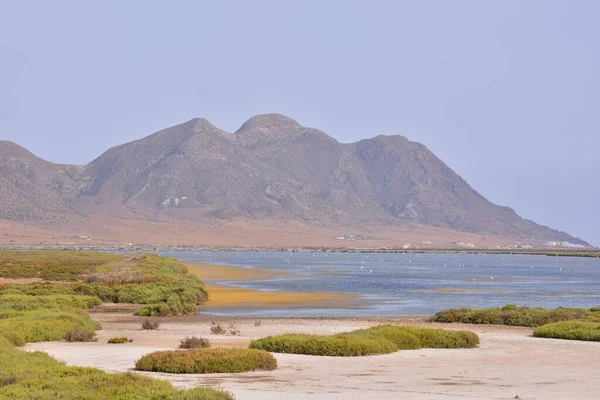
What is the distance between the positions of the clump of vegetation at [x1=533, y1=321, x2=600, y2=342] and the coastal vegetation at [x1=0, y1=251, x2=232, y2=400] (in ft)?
47.0

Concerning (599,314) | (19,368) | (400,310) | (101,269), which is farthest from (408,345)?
(101,269)

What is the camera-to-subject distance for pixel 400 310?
141 feet

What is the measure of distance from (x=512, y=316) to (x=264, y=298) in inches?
771

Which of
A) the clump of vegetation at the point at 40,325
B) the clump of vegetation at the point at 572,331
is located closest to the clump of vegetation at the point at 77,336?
the clump of vegetation at the point at 40,325

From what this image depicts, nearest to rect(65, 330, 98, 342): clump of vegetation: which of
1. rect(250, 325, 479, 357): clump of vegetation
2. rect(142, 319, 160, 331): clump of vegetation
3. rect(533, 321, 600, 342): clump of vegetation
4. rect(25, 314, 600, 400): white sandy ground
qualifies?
rect(25, 314, 600, 400): white sandy ground

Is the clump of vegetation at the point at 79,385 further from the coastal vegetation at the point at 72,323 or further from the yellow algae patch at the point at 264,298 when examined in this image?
the yellow algae patch at the point at 264,298

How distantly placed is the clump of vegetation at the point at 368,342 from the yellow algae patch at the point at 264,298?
855 inches

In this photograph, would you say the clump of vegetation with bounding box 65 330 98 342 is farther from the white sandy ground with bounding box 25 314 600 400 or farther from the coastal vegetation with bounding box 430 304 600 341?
the coastal vegetation with bounding box 430 304 600 341

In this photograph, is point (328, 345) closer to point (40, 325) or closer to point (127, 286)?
point (40, 325)

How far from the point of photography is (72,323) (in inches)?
1043

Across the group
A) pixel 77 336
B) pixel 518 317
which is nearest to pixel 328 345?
pixel 77 336

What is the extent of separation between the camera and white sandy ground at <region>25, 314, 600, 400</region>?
15414 mm

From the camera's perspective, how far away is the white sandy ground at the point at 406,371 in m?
15.4

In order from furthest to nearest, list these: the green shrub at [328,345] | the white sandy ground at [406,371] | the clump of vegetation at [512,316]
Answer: the clump of vegetation at [512,316]
the green shrub at [328,345]
the white sandy ground at [406,371]
